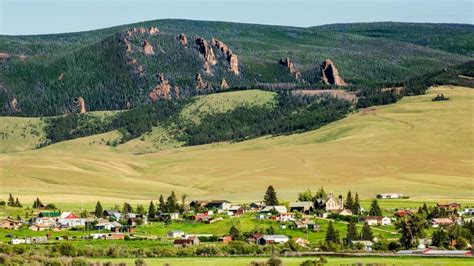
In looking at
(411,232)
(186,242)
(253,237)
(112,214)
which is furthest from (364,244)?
(112,214)

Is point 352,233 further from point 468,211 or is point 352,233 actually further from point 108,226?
point 468,211

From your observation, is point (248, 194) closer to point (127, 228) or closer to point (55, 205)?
point (55, 205)

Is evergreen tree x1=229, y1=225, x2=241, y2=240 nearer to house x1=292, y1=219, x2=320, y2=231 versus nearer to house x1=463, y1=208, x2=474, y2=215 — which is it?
house x1=292, y1=219, x2=320, y2=231

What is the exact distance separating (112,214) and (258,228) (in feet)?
74.7

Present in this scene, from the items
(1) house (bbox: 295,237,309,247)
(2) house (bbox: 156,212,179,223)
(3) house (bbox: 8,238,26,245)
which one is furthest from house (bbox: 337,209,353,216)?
(3) house (bbox: 8,238,26,245)

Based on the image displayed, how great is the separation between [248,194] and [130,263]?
9282 centimetres

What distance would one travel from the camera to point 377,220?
137 meters

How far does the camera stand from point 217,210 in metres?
152

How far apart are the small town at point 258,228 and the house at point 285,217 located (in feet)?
0.33

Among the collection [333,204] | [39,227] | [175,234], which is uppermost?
[333,204]

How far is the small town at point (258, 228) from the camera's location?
11256 centimetres

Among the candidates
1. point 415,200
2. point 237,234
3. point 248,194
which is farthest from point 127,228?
point 248,194

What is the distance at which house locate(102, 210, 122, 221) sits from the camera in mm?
144075

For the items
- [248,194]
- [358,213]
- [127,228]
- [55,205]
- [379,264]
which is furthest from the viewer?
[248,194]
